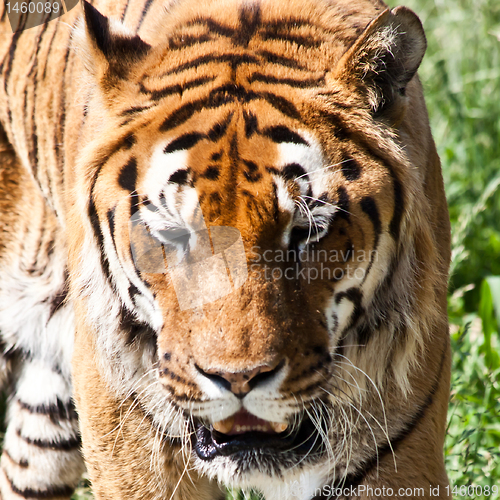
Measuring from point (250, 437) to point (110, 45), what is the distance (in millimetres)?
911

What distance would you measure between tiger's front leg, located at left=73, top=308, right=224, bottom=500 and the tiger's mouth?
9 cm

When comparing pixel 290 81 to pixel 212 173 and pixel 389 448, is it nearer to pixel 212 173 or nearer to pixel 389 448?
pixel 212 173

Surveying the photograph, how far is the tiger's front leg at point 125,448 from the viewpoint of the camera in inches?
68.3

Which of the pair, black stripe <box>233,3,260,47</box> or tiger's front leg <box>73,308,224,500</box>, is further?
tiger's front leg <box>73,308,224,500</box>

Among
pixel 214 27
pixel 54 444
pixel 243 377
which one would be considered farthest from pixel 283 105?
pixel 54 444

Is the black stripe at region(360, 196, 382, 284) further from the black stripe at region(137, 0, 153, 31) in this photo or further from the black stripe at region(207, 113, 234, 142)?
the black stripe at region(137, 0, 153, 31)

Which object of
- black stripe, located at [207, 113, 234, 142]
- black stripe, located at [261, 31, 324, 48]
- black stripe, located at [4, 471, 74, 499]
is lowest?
black stripe, located at [4, 471, 74, 499]

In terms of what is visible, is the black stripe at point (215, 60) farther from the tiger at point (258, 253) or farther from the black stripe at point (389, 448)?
the black stripe at point (389, 448)

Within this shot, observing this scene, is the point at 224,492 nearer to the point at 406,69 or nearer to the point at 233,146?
the point at 233,146

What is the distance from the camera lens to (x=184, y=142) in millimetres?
1475

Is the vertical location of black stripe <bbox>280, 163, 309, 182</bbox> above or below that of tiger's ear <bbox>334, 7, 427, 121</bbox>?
below

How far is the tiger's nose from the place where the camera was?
4.34 feet

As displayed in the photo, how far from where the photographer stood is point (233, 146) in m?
1.43

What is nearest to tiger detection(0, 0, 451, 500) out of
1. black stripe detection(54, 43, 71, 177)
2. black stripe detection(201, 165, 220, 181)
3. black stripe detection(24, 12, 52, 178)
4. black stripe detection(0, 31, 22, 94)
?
black stripe detection(201, 165, 220, 181)
